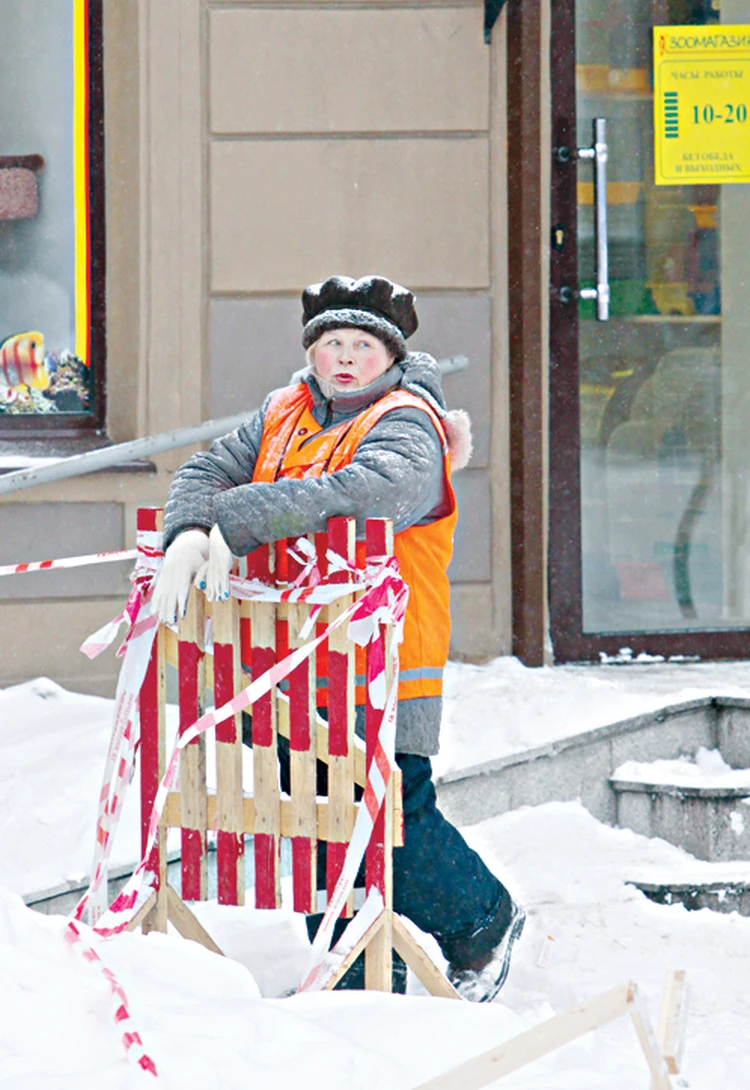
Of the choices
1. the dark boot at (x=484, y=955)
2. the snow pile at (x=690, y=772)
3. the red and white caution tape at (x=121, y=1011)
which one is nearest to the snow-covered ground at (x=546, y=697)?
the snow pile at (x=690, y=772)

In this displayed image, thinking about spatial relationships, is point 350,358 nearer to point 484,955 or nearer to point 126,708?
point 126,708


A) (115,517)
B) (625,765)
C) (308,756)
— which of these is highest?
(115,517)

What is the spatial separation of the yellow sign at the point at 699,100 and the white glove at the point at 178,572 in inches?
137

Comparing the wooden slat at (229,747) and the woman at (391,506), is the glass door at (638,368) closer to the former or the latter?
the woman at (391,506)

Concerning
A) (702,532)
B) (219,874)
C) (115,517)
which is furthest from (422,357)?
(702,532)

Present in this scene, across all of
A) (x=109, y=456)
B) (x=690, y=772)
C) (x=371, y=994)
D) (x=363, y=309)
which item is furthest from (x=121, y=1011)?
(x=109, y=456)

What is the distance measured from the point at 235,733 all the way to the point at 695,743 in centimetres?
233

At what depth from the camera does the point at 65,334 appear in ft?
17.6

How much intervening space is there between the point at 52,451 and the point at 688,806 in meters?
2.65

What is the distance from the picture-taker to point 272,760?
2.86 metres

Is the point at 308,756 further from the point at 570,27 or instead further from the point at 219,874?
the point at 570,27

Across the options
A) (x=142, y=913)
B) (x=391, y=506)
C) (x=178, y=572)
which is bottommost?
(x=142, y=913)

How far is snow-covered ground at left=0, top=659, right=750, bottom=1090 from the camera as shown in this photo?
6.98ft

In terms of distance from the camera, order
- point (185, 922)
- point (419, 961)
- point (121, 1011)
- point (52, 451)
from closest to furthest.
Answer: point (121, 1011), point (419, 961), point (185, 922), point (52, 451)
